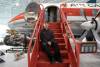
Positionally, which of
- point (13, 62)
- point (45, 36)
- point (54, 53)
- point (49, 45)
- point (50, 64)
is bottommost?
point (13, 62)

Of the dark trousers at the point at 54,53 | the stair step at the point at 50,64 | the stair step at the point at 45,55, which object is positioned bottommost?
the stair step at the point at 50,64

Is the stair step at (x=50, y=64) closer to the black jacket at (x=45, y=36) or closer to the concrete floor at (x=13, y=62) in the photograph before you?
the black jacket at (x=45, y=36)

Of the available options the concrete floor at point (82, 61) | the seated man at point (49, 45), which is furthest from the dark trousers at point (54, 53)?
the concrete floor at point (82, 61)

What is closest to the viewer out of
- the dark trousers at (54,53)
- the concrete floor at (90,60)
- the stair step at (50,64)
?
the stair step at (50,64)

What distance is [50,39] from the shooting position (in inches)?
449

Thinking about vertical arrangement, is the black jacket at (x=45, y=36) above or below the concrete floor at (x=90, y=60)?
above

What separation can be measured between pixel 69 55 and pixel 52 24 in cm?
534

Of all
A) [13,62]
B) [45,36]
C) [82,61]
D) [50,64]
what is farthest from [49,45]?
[82,61]

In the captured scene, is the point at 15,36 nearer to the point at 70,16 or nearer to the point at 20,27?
the point at 70,16

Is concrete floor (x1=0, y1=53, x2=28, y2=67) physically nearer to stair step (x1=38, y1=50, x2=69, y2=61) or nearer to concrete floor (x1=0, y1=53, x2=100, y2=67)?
concrete floor (x1=0, y1=53, x2=100, y2=67)

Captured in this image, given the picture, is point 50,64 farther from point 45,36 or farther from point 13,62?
point 13,62

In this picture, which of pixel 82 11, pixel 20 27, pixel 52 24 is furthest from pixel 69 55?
pixel 20 27

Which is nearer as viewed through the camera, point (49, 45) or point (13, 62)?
point (49, 45)

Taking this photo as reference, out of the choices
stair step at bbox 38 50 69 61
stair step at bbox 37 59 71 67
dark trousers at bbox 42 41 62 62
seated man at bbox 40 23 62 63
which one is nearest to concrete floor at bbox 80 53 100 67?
stair step at bbox 38 50 69 61
